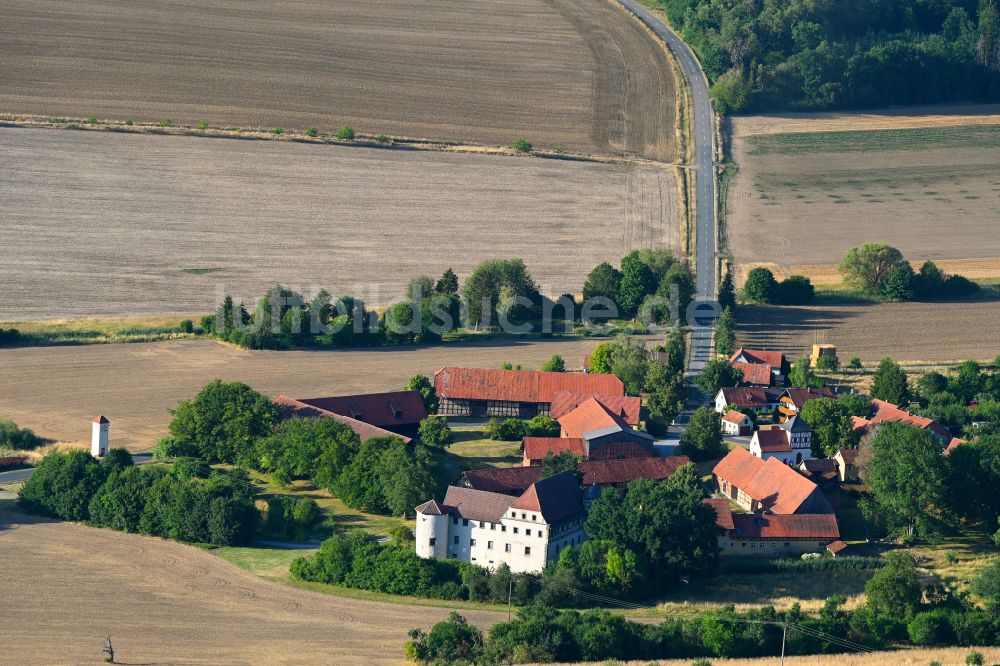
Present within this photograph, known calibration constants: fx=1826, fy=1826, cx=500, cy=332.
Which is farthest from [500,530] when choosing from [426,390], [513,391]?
[513,391]

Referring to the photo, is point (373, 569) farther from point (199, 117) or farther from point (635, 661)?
point (199, 117)

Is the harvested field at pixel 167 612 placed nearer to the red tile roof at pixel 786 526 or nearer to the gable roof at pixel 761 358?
the red tile roof at pixel 786 526

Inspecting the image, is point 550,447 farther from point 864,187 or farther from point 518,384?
point 864,187

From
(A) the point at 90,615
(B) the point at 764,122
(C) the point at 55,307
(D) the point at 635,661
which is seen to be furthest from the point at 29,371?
(B) the point at 764,122

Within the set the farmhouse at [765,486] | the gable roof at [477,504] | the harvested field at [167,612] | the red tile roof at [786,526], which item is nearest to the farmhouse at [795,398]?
the farmhouse at [765,486]

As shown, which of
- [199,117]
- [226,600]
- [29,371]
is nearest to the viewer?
[226,600]

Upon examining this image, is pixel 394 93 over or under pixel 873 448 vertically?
over
